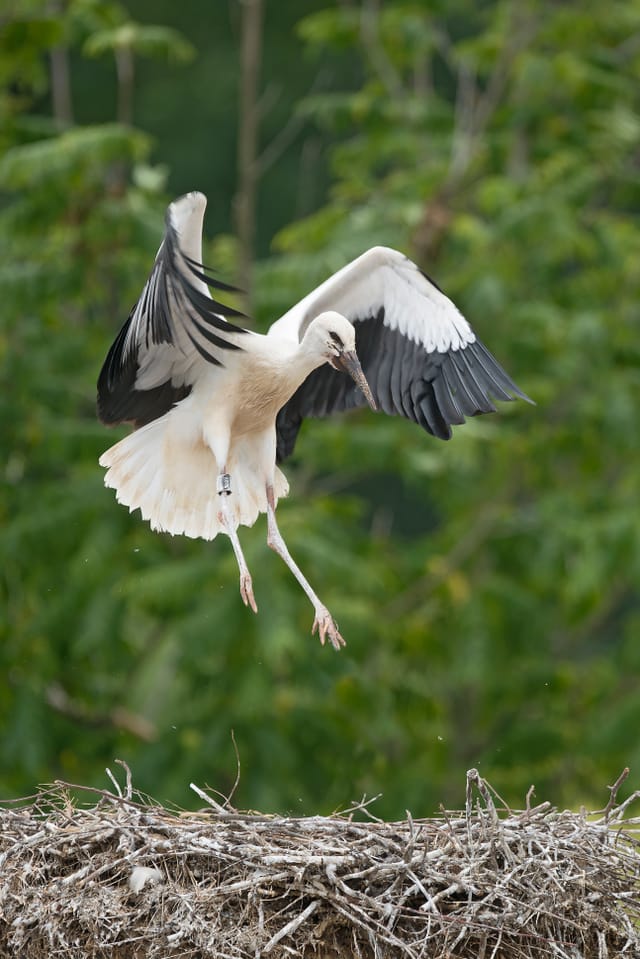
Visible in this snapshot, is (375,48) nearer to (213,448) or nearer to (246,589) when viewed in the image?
(213,448)

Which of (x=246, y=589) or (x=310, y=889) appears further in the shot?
(x=246, y=589)

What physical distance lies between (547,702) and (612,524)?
7.27 ft

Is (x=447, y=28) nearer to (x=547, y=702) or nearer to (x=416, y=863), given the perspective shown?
(x=547, y=702)

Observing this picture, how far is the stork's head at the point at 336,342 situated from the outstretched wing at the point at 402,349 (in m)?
0.41

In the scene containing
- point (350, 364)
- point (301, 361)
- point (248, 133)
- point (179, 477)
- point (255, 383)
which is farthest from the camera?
point (248, 133)

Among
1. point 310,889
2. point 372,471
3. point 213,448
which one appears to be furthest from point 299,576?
point 372,471

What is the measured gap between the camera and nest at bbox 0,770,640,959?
627 centimetres

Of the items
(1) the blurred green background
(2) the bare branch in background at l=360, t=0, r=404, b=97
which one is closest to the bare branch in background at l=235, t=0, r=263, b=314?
(1) the blurred green background

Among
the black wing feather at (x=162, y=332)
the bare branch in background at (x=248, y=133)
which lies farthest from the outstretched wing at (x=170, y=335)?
the bare branch in background at (x=248, y=133)

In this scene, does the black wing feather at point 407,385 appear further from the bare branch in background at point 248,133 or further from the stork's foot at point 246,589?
the bare branch in background at point 248,133

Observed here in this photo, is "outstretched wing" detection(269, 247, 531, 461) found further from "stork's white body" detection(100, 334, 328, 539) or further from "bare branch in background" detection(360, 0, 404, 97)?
"bare branch in background" detection(360, 0, 404, 97)

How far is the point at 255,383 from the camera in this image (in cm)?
800

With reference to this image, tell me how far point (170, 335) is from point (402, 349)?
143 centimetres

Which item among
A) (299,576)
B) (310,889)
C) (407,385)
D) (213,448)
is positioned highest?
(407,385)
